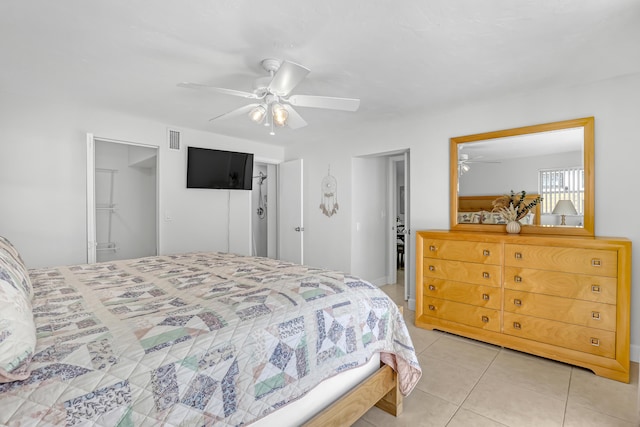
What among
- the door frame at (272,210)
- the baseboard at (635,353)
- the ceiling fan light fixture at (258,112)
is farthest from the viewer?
the door frame at (272,210)

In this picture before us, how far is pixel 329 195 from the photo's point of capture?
4.84 m

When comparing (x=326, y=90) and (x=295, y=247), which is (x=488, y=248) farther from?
(x=295, y=247)

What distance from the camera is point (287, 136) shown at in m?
4.74

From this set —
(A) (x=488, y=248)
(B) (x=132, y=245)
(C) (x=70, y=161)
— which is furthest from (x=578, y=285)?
(B) (x=132, y=245)

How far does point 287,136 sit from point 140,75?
2373mm

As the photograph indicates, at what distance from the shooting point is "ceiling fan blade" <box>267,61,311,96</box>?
6.11ft

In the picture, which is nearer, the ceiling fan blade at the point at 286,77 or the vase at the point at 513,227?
the ceiling fan blade at the point at 286,77

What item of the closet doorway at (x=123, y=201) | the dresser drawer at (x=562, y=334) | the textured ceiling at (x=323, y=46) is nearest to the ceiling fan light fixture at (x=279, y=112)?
the textured ceiling at (x=323, y=46)

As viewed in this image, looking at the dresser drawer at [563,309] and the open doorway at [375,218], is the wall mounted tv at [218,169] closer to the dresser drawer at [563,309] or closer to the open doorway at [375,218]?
the open doorway at [375,218]

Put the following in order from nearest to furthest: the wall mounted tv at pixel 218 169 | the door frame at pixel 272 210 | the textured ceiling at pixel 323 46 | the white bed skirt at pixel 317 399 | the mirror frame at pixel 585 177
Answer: the white bed skirt at pixel 317 399 → the textured ceiling at pixel 323 46 → the mirror frame at pixel 585 177 → the wall mounted tv at pixel 218 169 → the door frame at pixel 272 210

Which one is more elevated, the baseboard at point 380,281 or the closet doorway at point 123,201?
the closet doorway at point 123,201

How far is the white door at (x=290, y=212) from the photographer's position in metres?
4.89

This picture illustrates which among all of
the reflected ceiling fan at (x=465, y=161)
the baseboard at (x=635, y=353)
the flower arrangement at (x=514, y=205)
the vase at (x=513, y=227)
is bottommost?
the baseboard at (x=635, y=353)

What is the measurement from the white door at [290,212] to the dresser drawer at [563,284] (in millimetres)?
2914
